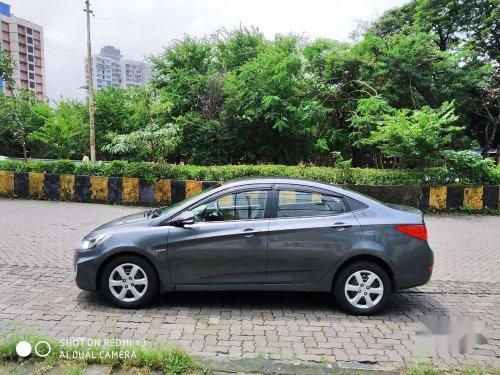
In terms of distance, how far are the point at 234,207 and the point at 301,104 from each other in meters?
11.9

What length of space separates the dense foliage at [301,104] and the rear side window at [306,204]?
23.7 feet

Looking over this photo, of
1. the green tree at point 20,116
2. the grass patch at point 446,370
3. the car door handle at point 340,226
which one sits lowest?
the grass patch at point 446,370

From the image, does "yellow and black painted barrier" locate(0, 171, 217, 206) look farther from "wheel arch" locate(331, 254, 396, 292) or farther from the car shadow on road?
"wheel arch" locate(331, 254, 396, 292)

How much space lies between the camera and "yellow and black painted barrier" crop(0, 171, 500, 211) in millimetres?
11609

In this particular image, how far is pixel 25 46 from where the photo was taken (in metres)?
105

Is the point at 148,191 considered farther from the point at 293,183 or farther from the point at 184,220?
the point at 293,183

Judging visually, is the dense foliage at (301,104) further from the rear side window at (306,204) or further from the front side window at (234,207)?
the front side window at (234,207)

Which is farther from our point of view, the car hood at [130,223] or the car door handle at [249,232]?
the car hood at [130,223]

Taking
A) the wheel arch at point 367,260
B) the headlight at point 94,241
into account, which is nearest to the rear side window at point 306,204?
the wheel arch at point 367,260

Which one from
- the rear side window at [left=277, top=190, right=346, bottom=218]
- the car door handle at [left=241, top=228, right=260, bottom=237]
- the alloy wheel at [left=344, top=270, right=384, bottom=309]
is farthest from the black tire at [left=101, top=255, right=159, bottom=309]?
the alloy wheel at [left=344, top=270, right=384, bottom=309]

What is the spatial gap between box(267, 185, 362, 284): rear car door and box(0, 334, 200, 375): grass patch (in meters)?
1.56

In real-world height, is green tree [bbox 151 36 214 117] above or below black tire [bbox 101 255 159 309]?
above

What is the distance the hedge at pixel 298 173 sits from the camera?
38.7ft

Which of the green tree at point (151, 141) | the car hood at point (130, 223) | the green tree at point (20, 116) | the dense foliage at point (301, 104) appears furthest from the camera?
the green tree at point (20, 116)
